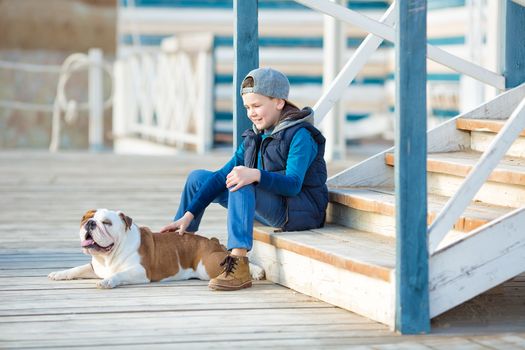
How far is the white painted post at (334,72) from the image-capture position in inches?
361

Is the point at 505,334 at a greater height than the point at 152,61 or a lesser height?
lesser

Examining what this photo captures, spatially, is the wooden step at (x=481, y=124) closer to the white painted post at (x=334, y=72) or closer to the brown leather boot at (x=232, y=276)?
the brown leather boot at (x=232, y=276)

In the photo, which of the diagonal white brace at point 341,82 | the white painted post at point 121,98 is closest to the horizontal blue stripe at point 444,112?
the white painted post at point 121,98

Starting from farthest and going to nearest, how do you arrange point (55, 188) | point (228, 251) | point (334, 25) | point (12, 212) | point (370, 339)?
point (334, 25) → point (55, 188) → point (12, 212) → point (228, 251) → point (370, 339)

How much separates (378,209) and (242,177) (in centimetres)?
57

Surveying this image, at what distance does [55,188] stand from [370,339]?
4.65 metres

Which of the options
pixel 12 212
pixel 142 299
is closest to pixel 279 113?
pixel 142 299

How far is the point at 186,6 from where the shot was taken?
491 inches

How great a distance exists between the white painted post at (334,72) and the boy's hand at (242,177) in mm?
4721

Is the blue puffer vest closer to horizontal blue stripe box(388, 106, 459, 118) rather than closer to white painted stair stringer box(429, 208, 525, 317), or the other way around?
white painted stair stringer box(429, 208, 525, 317)

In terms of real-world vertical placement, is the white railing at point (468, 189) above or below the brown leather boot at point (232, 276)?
above

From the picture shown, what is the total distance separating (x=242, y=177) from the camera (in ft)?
14.2

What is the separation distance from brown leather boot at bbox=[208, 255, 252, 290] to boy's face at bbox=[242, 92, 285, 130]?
21.3 inches

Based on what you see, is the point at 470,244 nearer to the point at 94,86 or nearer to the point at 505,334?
the point at 505,334
